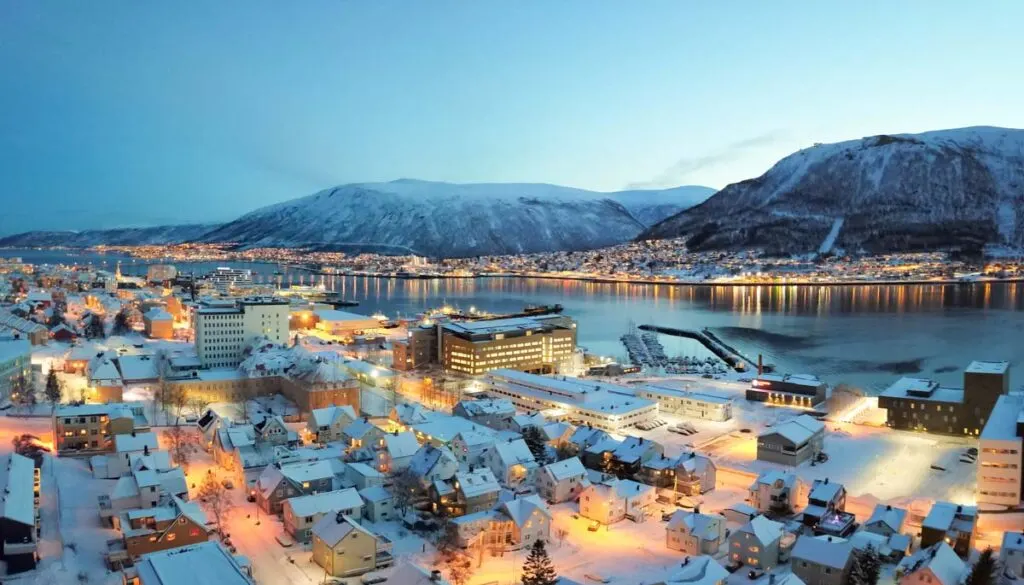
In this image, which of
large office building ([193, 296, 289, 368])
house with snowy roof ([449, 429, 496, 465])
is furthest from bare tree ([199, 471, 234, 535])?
large office building ([193, 296, 289, 368])

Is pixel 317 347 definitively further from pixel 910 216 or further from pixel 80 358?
pixel 910 216

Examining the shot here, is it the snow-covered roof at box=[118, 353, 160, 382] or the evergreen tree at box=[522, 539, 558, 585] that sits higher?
the snow-covered roof at box=[118, 353, 160, 382]

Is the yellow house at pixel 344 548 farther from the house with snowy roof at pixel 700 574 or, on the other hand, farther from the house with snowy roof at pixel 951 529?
the house with snowy roof at pixel 951 529

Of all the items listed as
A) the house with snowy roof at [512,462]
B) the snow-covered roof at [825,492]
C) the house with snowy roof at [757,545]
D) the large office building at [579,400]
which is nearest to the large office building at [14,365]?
the large office building at [579,400]

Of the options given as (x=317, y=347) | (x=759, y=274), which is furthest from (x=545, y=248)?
(x=317, y=347)

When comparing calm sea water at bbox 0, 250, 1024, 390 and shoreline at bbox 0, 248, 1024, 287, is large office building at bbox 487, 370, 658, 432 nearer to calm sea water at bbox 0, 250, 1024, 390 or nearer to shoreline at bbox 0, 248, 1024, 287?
calm sea water at bbox 0, 250, 1024, 390

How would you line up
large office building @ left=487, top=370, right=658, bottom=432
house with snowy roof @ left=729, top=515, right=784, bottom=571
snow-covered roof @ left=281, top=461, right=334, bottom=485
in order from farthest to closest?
1. large office building @ left=487, top=370, right=658, bottom=432
2. snow-covered roof @ left=281, top=461, right=334, bottom=485
3. house with snowy roof @ left=729, top=515, right=784, bottom=571
